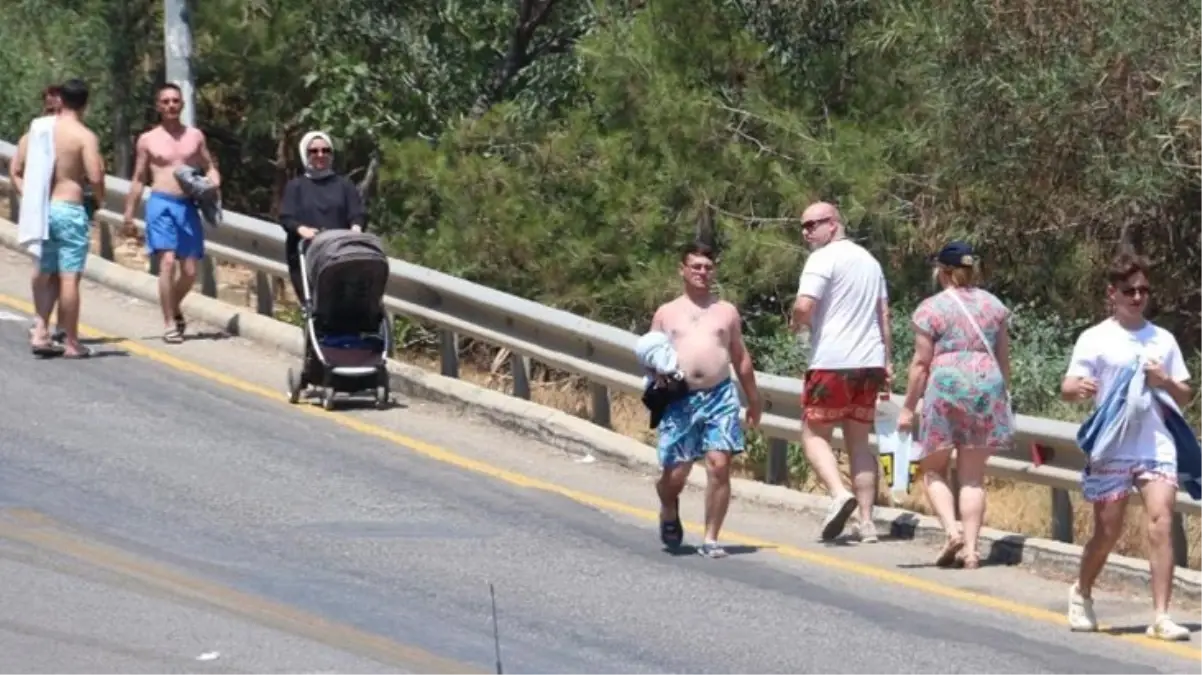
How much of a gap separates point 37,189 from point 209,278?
2.96m

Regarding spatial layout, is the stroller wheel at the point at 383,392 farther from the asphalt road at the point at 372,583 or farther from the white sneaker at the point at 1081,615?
the white sneaker at the point at 1081,615

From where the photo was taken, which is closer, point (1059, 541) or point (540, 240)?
point (1059, 541)

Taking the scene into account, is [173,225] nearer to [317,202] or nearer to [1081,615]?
[317,202]

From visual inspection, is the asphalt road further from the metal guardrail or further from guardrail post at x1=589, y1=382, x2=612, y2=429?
guardrail post at x1=589, y1=382, x2=612, y2=429

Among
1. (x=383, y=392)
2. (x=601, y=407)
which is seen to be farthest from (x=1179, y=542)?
(x=383, y=392)

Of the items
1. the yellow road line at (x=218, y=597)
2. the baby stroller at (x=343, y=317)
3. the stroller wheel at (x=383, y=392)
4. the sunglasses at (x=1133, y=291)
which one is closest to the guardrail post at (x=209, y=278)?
the baby stroller at (x=343, y=317)

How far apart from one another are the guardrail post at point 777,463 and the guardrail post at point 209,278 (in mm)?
5999

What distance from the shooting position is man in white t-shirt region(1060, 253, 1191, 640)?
10305 millimetres

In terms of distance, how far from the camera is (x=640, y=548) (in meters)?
11.8

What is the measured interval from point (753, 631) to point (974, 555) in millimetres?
1692

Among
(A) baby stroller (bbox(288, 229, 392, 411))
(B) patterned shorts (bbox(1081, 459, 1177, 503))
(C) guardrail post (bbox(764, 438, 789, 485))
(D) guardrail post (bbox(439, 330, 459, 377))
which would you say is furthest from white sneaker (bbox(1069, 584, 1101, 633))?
(D) guardrail post (bbox(439, 330, 459, 377))

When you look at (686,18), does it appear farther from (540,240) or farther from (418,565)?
(418,565)

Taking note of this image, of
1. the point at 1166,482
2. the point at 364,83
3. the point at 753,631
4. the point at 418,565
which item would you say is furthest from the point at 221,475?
the point at 364,83

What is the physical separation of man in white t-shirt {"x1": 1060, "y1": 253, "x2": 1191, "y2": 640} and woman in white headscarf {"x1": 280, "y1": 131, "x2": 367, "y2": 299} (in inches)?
236
